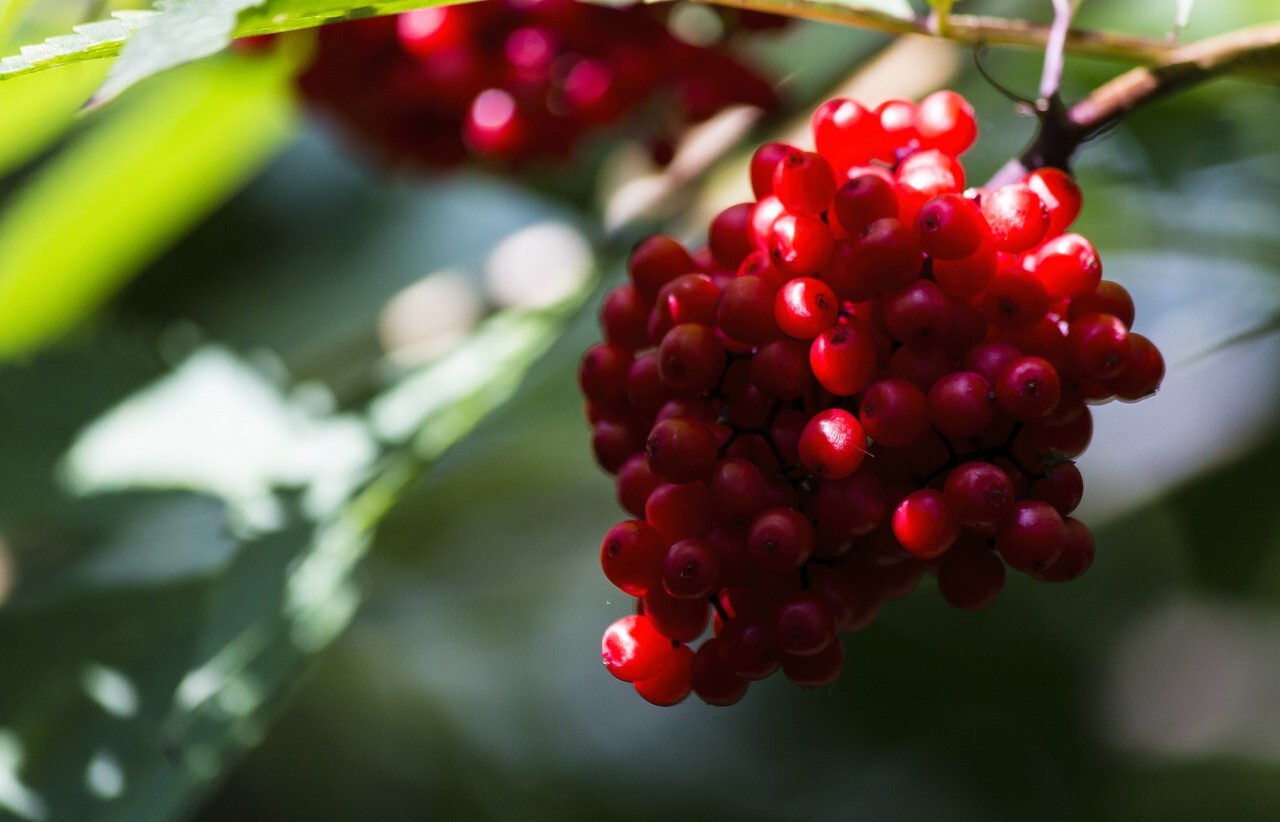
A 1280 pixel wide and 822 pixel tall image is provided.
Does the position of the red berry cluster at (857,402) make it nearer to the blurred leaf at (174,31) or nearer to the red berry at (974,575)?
the red berry at (974,575)

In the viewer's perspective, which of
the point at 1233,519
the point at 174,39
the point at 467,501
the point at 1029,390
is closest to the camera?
the point at 174,39

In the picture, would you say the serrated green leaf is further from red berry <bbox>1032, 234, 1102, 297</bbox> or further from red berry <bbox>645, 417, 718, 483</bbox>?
red berry <bbox>1032, 234, 1102, 297</bbox>

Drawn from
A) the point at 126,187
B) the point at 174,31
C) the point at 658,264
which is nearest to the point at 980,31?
the point at 658,264

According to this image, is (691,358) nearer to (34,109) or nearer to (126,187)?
(34,109)

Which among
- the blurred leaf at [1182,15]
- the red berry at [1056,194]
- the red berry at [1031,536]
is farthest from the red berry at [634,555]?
the blurred leaf at [1182,15]

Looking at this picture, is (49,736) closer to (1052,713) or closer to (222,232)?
(222,232)

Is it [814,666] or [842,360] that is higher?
[842,360]

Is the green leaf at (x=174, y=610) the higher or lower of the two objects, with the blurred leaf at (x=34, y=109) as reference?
lower
